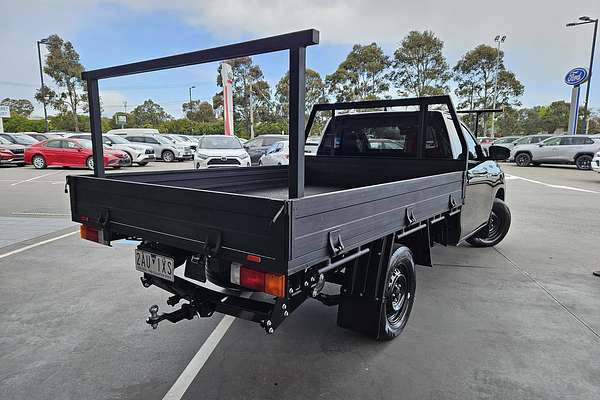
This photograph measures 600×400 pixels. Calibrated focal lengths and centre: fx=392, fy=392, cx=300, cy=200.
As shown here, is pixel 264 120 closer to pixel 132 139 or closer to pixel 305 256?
pixel 132 139

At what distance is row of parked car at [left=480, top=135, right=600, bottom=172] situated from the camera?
698 inches

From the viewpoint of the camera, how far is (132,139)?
2080 centimetres

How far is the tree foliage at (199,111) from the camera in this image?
6372cm

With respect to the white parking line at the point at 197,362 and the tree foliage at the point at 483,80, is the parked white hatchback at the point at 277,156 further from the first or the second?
the tree foliage at the point at 483,80

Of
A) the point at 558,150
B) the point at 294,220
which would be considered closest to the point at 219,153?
the point at 294,220

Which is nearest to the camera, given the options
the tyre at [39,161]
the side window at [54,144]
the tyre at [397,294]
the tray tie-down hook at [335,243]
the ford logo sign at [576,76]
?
the tray tie-down hook at [335,243]

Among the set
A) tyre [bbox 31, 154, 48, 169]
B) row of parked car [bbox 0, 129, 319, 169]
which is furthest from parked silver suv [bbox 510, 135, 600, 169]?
tyre [bbox 31, 154, 48, 169]

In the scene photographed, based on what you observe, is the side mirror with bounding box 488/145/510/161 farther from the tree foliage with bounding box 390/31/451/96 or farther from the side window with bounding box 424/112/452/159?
the tree foliage with bounding box 390/31/451/96

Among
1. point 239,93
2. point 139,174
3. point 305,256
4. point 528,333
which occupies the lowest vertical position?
point 528,333

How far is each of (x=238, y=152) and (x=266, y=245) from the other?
1079 cm

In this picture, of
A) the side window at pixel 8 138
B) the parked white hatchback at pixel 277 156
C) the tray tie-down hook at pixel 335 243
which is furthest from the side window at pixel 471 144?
the side window at pixel 8 138

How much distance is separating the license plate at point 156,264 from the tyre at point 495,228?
4.48 metres

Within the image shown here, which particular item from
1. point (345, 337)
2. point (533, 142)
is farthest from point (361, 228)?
point (533, 142)

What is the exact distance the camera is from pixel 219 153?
1191cm
